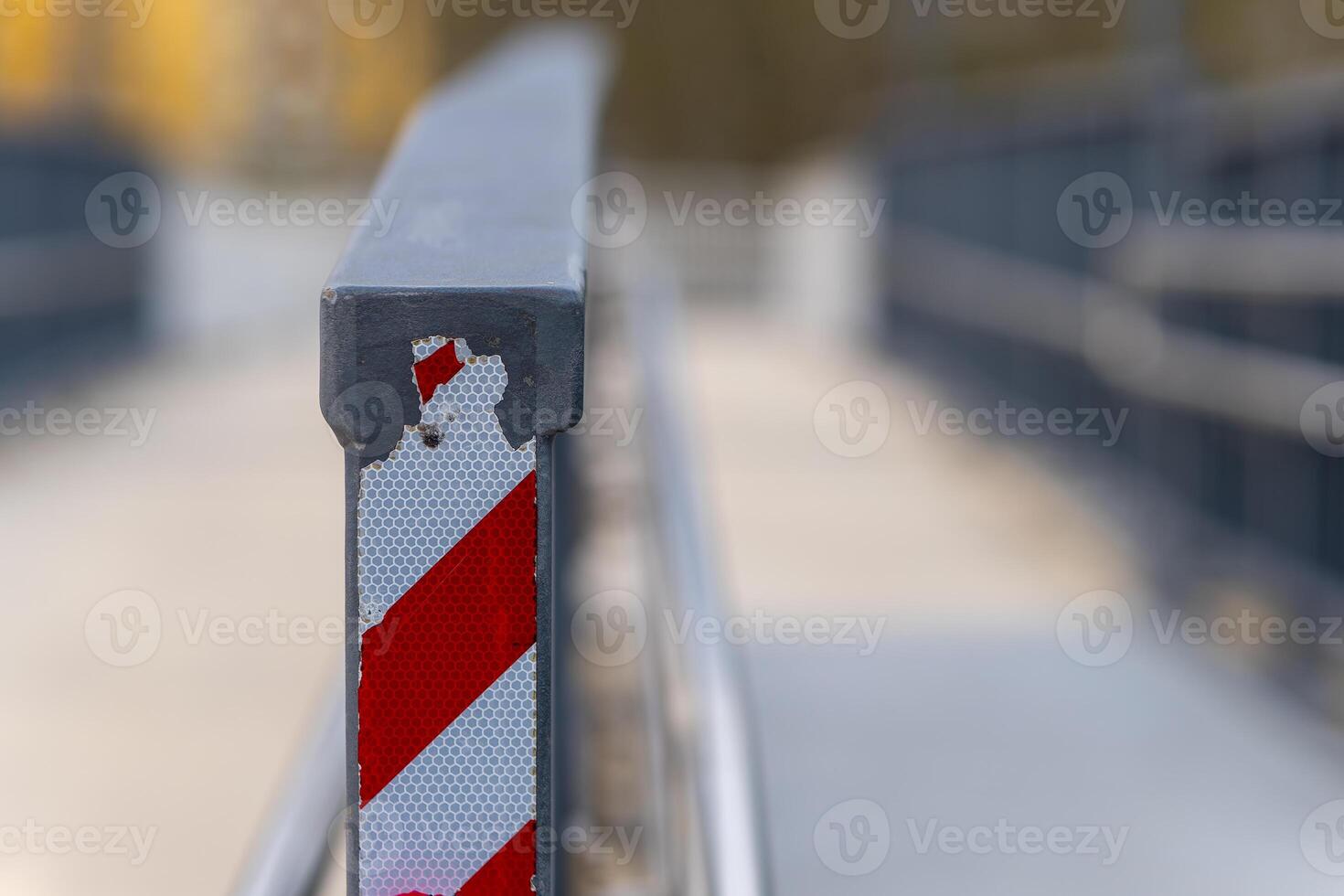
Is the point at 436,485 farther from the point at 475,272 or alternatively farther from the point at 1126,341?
the point at 1126,341

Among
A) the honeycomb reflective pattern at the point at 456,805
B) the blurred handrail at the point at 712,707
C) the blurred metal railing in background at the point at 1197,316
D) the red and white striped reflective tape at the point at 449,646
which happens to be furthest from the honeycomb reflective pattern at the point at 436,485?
the blurred metal railing in background at the point at 1197,316

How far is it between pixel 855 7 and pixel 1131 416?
545 inches

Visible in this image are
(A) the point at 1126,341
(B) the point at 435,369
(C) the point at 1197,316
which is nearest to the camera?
(B) the point at 435,369

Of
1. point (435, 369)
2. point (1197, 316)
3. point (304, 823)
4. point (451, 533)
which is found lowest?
point (304, 823)

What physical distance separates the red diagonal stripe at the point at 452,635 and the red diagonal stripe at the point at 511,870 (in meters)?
0.13

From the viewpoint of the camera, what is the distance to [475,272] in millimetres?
1283

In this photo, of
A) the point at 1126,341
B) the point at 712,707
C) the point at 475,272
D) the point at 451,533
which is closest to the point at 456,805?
the point at 451,533

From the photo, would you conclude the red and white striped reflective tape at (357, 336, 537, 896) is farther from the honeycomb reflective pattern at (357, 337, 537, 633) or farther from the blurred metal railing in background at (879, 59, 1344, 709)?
the blurred metal railing in background at (879, 59, 1344, 709)

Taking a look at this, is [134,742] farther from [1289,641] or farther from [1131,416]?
[1131,416]

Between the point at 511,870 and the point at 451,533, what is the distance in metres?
0.33

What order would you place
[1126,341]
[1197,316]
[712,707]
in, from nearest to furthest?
[712,707], [1197,316], [1126,341]

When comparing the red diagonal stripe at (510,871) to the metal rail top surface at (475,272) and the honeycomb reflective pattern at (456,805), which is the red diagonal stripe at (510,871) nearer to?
the honeycomb reflective pattern at (456,805)

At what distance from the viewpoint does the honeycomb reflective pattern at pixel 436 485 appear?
49.9 inches

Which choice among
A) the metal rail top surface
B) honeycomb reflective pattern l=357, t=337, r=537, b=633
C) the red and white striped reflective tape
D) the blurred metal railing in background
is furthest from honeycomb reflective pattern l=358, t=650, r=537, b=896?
the blurred metal railing in background
